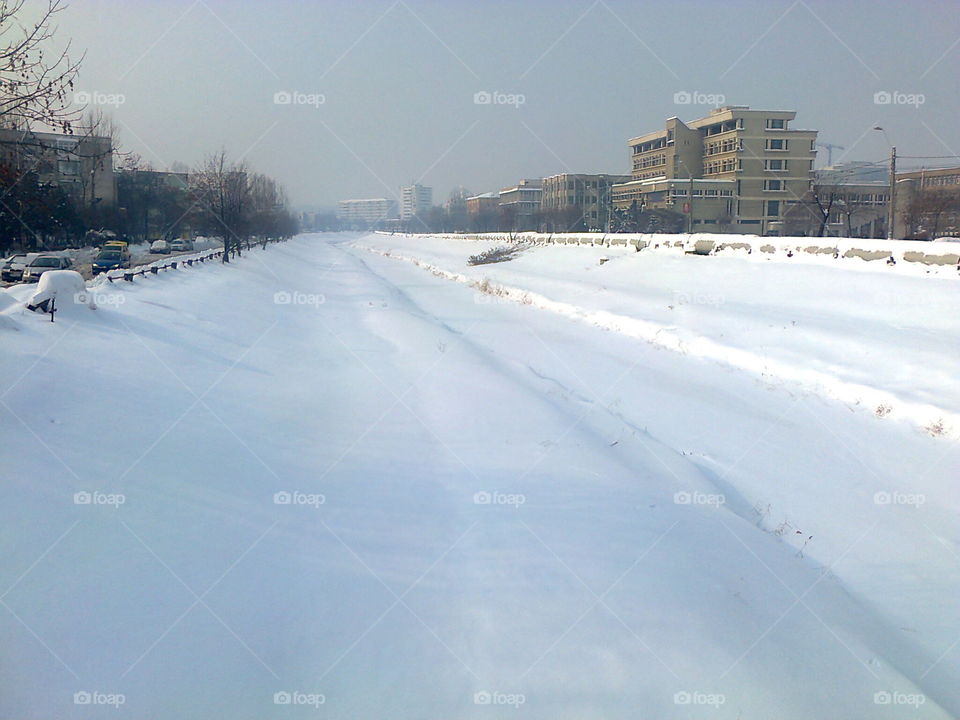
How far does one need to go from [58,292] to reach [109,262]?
28.1 metres

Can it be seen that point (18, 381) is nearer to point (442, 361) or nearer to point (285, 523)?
point (285, 523)

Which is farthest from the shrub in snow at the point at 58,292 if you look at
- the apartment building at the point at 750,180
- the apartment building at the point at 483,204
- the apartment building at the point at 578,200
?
the apartment building at the point at 483,204

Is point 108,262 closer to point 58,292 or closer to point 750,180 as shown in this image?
point 58,292

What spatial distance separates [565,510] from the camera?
26.0ft

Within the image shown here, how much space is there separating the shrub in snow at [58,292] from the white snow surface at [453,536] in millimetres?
314

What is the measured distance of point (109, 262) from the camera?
3669cm

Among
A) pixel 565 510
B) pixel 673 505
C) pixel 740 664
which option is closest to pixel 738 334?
pixel 673 505

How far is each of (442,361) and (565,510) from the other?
8.69m

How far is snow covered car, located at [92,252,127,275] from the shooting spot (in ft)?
119

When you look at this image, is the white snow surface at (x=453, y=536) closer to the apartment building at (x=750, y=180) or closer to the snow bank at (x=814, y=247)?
the snow bank at (x=814, y=247)

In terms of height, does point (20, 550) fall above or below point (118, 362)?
below

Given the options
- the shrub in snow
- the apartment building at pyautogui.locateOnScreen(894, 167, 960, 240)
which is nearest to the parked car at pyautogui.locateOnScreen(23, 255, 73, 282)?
the shrub in snow

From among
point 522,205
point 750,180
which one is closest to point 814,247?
point 750,180

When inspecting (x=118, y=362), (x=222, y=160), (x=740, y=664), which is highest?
(x=222, y=160)
